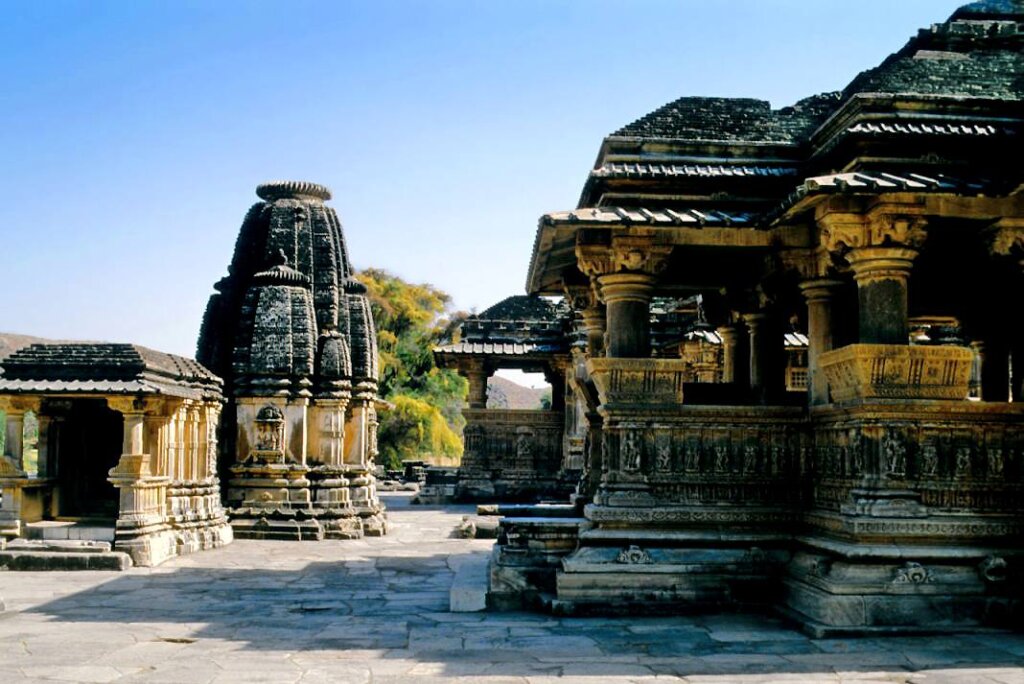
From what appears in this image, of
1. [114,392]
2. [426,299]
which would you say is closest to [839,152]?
[114,392]

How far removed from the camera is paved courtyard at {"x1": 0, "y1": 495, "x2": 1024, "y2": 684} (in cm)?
636

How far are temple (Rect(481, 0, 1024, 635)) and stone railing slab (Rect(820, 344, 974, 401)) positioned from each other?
2 centimetres

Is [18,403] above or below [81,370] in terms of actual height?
below

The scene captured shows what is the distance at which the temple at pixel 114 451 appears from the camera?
44.1 ft

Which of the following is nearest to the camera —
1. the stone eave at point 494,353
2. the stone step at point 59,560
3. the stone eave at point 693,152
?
the stone eave at point 693,152

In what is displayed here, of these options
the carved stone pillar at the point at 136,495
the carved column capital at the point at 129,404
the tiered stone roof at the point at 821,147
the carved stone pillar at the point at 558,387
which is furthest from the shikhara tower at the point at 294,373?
the tiered stone roof at the point at 821,147

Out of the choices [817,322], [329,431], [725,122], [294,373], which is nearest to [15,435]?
[294,373]

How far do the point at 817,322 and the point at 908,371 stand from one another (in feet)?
4.81

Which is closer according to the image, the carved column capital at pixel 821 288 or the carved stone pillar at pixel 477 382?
the carved column capital at pixel 821 288

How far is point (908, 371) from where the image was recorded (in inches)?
312

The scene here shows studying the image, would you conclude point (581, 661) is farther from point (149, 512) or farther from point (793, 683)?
point (149, 512)

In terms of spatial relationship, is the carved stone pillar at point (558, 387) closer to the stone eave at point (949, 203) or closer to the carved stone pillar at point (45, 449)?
the carved stone pillar at point (45, 449)

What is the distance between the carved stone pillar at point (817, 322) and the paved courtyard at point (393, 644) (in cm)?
214

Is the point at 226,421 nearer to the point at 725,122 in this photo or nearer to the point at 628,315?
the point at 628,315
